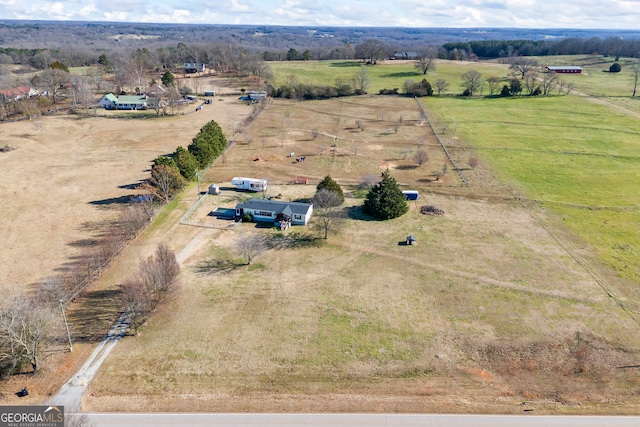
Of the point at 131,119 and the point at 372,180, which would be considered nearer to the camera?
the point at 372,180

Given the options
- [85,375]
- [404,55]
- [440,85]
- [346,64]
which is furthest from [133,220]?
[404,55]

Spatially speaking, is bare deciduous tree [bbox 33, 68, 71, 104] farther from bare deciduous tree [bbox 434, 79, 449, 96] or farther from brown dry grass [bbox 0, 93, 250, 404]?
bare deciduous tree [bbox 434, 79, 449, 96]

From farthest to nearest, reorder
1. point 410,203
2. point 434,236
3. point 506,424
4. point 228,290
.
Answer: point 410,203 < point 434,236 < point 228,290 < point 506,424

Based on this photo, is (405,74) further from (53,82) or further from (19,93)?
(19,93)

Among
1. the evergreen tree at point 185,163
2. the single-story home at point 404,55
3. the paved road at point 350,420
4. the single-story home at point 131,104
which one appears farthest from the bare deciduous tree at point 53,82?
the single-story home at point 404,55

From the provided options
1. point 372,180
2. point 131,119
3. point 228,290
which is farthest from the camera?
point 131,119

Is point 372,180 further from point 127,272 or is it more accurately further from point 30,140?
point 30,140

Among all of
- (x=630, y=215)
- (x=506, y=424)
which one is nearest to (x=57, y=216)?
(x=506, y=424)
